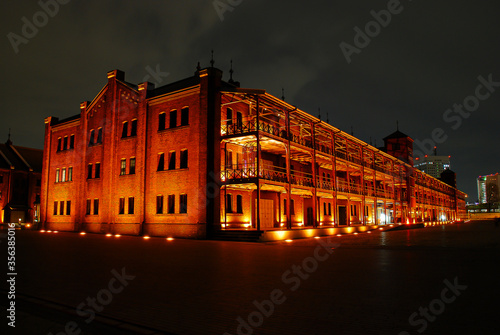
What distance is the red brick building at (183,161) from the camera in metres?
23.0

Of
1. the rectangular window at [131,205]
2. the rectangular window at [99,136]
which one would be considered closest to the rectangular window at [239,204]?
the rectangular window at [131,205]

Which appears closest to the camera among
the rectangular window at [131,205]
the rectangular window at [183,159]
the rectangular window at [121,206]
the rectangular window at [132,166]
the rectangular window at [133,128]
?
the rectangular window at [183,159]

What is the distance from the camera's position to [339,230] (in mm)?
27984

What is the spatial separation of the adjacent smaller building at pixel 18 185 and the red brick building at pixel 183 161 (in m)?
16.3

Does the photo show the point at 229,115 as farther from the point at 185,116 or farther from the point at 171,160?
the point at 171,160

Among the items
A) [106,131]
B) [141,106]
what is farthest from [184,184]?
[106,131]

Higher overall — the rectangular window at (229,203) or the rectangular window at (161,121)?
the rectangular window at (161,121)

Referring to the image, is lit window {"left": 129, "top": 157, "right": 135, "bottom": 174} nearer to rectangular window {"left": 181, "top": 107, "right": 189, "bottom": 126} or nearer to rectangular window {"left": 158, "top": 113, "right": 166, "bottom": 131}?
rectangular window {"left": 158, "top": 113, "right": 166, "bottom": 131}

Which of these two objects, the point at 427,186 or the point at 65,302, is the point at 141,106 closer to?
the point at 65,302

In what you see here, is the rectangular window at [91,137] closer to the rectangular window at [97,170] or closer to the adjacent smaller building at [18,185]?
the rectangular window at [97,170]

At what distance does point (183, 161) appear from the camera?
24438 millimetres

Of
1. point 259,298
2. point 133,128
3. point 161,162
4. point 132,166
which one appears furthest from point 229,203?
point 259,298

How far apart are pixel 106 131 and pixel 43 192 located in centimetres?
1133

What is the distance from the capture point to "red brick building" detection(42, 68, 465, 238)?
23.0m
